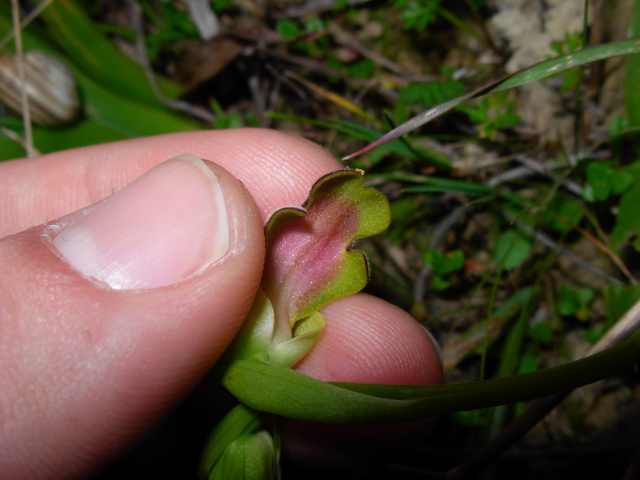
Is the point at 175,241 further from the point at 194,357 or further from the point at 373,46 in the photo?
the point at 373,46

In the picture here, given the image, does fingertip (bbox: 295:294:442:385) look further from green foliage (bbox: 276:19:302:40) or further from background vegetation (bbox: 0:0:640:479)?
green foliage (bbox: 276:19:302:40)

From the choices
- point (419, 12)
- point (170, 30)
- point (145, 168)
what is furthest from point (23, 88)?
point (419, 12)

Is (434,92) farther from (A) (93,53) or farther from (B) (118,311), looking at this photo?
(A) (93,53)

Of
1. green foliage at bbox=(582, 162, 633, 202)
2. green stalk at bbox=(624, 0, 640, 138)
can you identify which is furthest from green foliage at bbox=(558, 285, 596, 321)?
green stalk at bbox=(624, 0, 640, 138)

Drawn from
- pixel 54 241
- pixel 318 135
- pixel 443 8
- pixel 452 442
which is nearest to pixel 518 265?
pixel 452 442

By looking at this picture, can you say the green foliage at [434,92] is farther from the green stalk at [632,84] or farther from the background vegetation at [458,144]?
the green stalk at [632,84]

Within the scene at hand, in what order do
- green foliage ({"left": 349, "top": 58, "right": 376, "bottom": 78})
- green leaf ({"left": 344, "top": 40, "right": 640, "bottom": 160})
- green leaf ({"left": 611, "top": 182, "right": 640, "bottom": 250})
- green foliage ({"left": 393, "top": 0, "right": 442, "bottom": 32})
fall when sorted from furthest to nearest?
green foliage ({"left": 349, "top": 58, "right": 376, "bottom": 78}) → green foliage ({"left": 393, "top": 0, "right": 442, "bottom": 32}) → green leaf ({"left": 611, "top": 182, "right": 640, "bottom": 250}) → green leaf ({"left": 344, "top": 40, "right": 640, "bottom": 160})
